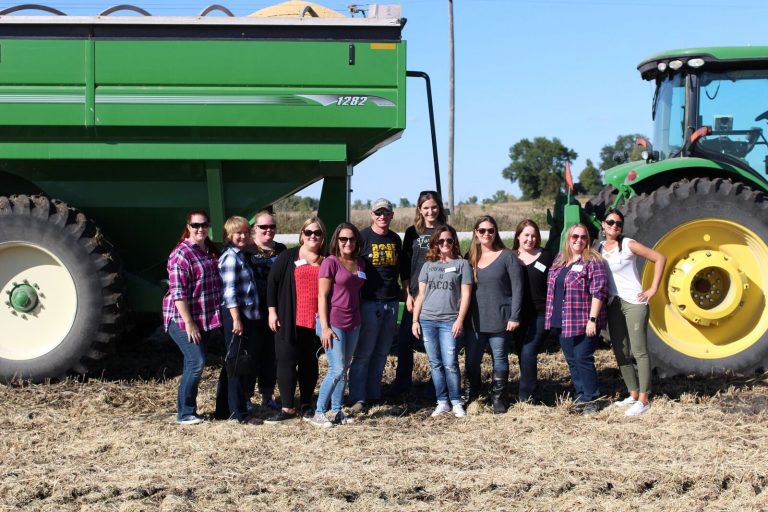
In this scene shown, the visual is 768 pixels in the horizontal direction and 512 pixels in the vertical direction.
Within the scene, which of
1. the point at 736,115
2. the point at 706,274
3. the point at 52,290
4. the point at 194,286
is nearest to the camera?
the point at 194,286

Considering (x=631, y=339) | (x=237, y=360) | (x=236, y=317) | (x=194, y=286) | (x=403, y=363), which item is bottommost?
(x=403, y=363)

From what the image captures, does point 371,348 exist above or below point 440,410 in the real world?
above

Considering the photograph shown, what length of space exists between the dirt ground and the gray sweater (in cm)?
63

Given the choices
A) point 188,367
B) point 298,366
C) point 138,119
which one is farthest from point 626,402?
point 138,119

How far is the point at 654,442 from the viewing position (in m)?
5.50

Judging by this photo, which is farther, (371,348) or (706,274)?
(706,274)

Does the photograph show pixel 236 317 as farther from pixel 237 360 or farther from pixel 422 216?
pixel 422 216

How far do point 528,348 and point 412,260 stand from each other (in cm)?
103

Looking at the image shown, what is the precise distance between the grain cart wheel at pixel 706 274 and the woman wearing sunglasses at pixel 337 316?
241 centimetres

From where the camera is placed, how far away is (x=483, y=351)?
6402 millimetres

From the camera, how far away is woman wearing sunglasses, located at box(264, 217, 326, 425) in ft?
19.8

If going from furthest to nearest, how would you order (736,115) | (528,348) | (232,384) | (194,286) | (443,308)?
(736,115)
(528,348)
(443,308)
(232,384)
(194,286)

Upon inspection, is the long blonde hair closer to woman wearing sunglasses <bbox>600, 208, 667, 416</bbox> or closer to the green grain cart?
woman wearing sunglasses <bbox>600, 208, 667, 416</bbox>

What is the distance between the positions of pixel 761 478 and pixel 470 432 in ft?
5.72
